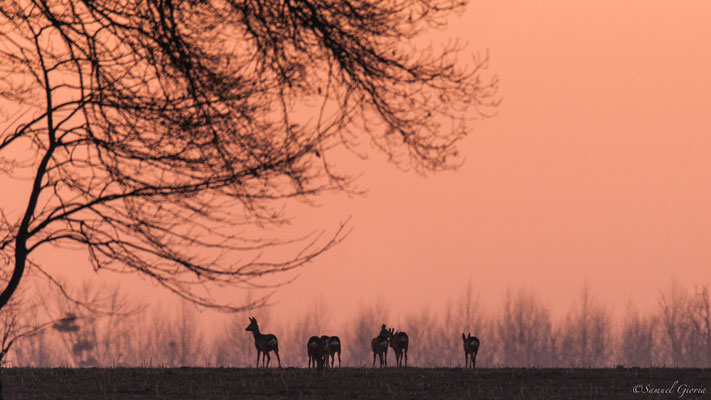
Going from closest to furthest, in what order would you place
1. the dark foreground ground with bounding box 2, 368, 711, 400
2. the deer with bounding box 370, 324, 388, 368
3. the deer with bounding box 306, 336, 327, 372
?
1. the dark foreground ground with bounding box 2, 368, 711, 400
2. the deer with bounding box 306, 336, 327, 372
3. the deer with bounding box 370, 324, 388, 368

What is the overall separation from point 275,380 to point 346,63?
10.3m

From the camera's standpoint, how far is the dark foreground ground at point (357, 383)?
17.5 m

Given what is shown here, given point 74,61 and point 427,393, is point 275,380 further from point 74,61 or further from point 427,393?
point 74,61

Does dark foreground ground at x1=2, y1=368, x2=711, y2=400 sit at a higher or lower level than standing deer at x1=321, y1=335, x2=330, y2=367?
lower

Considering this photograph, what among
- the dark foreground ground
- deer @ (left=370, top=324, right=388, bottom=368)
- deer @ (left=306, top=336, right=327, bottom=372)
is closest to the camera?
the dark foreground ground

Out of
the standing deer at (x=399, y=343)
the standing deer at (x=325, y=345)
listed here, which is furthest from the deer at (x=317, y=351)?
the standing deer at (x=399, y=343)

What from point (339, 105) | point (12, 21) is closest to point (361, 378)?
point (339, 105)

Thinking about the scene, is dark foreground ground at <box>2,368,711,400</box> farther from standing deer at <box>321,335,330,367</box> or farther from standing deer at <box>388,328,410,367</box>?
standing deer at <box>388,328,410,367</box>

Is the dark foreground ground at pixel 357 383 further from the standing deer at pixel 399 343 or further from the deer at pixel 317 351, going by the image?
the standing deer at pixel 399 343

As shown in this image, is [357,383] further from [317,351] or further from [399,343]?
[399,343]

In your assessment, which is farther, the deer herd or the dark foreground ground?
the deer herd

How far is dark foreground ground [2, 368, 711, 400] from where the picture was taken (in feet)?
57.5

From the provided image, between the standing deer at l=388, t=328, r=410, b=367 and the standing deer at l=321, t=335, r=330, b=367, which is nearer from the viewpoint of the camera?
the standing deer at l=321, t=335, r=330, b=367

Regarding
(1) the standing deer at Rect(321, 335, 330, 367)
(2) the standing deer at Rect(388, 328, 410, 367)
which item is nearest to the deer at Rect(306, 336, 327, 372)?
(1) the standing deer at Rect(321, 335, 330, 367)
